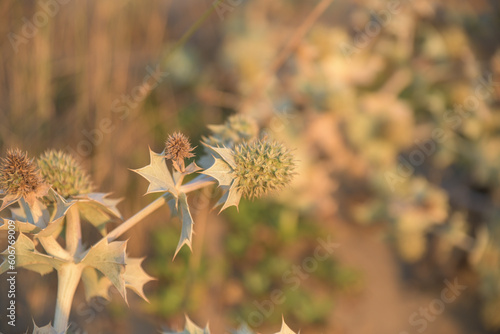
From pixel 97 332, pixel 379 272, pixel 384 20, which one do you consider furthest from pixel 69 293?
pixel 384 20

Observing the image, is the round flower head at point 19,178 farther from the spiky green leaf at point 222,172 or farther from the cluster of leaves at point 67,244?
the spiky green leaf at point 222,172

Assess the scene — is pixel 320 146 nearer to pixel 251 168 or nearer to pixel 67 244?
pixel 251 168

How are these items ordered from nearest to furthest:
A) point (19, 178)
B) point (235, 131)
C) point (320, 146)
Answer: point (19, 178), point (235, 131), point (320, 146)

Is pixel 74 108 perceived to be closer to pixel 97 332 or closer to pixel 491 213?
pixel 97 332

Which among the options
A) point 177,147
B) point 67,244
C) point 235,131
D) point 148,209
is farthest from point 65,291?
point 235,131

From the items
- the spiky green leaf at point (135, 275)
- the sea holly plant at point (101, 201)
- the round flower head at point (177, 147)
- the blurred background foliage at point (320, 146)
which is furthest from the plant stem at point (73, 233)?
the blurred background foliage at point (320, 146)

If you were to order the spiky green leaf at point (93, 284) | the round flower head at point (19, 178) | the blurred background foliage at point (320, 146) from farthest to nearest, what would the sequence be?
the blurred background foliage at point (320, 146) < the spiky green leaf at point (93, 284) < the round flower head at point (19, 178)
